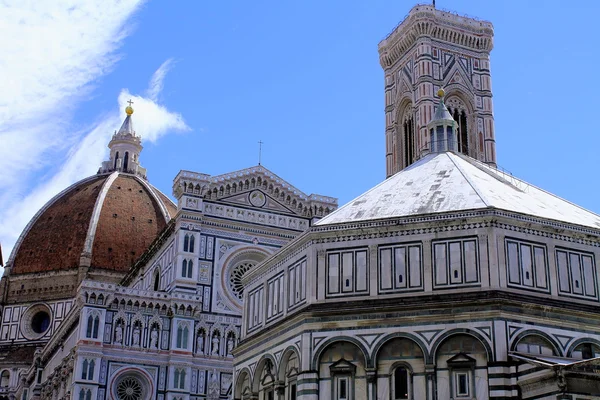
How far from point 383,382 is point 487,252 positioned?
14.7ft

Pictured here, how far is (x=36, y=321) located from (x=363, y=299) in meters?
62.4

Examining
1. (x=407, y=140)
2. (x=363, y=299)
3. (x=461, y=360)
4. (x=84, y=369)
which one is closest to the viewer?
(x=461, y=360)

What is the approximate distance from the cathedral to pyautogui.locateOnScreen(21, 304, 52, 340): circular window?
27217 millimetres

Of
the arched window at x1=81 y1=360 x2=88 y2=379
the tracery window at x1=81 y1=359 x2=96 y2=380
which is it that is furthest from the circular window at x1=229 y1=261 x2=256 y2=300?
the arched window at x1=81 y1=360 x2=88 y2=379

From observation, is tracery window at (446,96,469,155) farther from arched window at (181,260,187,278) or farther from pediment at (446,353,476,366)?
pediment at (446,353,476,366)

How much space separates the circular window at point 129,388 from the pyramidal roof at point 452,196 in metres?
22.4

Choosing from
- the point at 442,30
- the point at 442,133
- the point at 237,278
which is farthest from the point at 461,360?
the point at 442,30

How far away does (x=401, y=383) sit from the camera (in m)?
22.2

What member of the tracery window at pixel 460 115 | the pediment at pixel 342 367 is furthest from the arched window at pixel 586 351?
the tracery window at pixel 460 115

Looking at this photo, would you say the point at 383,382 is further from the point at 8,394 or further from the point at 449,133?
the point at 8,394

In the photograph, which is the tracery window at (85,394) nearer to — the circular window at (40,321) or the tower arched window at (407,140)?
the tower arched window at (407,140)

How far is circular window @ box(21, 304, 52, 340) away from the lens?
77938 millimetres

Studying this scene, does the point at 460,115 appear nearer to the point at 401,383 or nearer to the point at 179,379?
the point at 179,379

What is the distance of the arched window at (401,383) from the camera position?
72.6 feet
